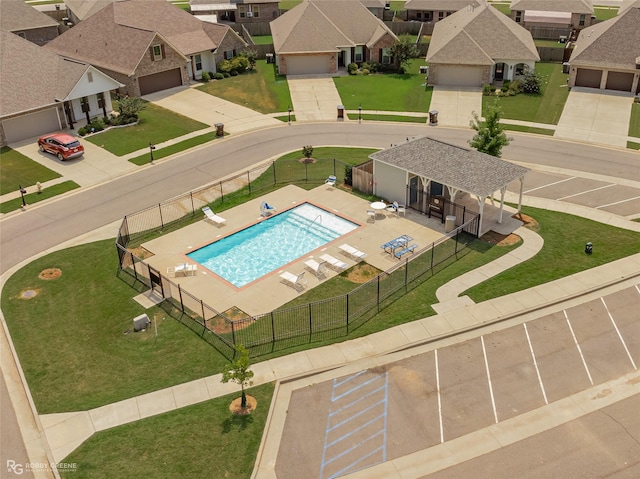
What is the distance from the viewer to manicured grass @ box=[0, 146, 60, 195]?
42062 millimetres

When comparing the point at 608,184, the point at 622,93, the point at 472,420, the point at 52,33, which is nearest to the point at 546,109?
the point at 622,93

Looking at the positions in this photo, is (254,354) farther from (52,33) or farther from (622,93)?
(52,33)

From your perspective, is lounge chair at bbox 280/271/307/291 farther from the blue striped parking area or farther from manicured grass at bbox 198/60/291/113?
manicured grass at bbox 198/60/291/113

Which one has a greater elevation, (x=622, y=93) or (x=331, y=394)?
(x=622, y=93)

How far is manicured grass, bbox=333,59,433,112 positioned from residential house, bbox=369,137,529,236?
19637 millimetres

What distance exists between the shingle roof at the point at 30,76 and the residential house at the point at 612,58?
1884 inches

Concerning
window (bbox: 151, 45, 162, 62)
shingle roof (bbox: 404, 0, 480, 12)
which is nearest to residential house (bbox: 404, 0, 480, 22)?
shingle roof (bbox: 404, 0, 480, 12)

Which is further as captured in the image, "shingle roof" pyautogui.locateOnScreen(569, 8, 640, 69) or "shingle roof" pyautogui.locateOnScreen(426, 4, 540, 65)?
"shingle roof" pyautogui.locateOnScreen(426, 4, 540, 65)

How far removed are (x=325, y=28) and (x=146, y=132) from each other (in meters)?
27.5

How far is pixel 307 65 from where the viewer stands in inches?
2623

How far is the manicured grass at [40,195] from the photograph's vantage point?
39.1 m

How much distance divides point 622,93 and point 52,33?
67819 millimetres

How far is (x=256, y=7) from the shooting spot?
8481 centimetres

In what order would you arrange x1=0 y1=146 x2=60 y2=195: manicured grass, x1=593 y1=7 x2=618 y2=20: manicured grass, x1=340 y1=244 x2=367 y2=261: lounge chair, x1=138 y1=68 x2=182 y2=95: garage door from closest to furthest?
x1=340 y1=244 x2=367 y2=261: lounge chair < x1=0 y1=146 x2=60 y2=195: manicured grass < x1=138 y1=68 x2=182 y2=95: garage door < x1=593 y1=7 x2=618 y2=20: manicured grass
